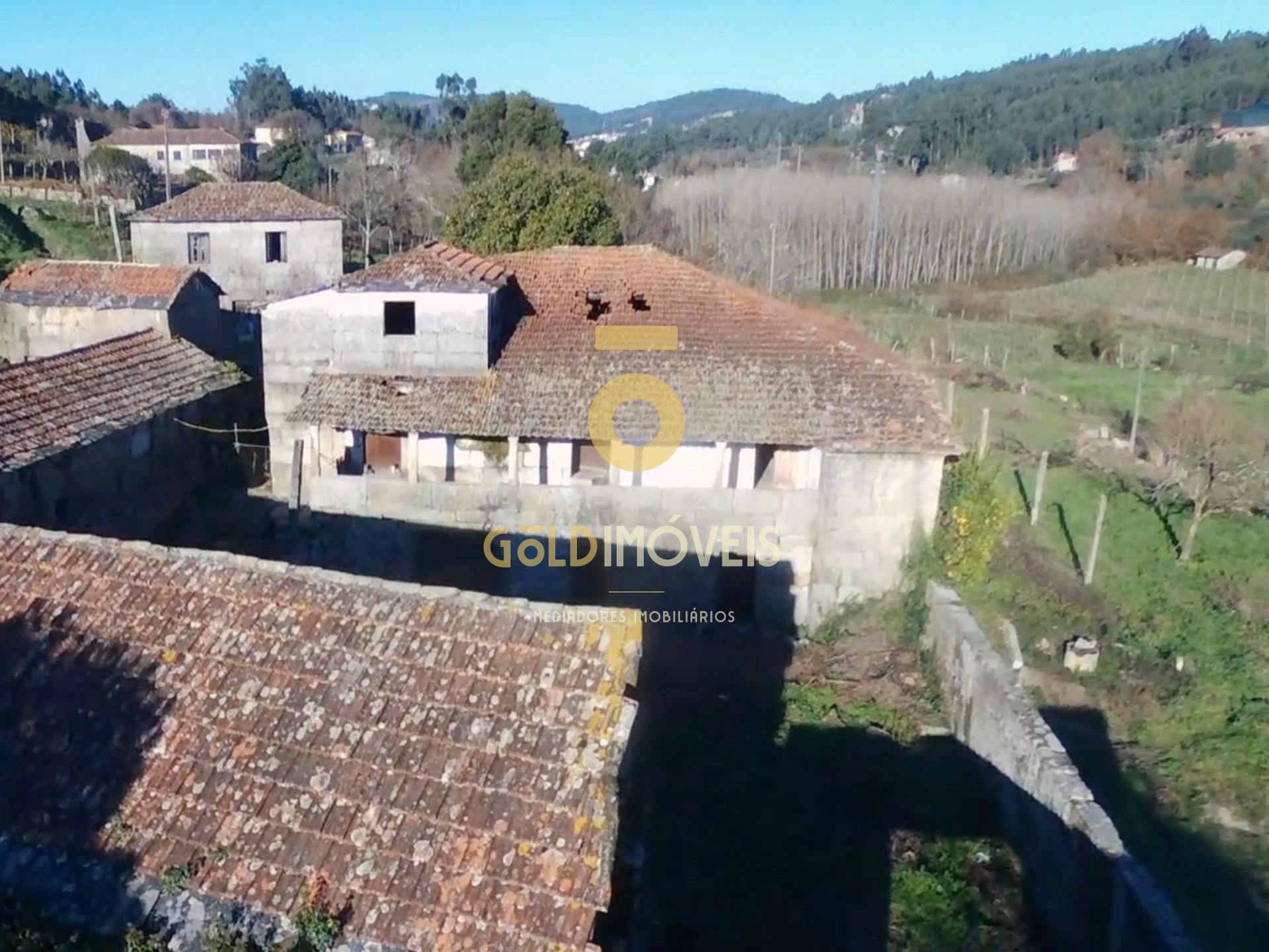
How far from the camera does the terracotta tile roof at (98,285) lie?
1895 cm

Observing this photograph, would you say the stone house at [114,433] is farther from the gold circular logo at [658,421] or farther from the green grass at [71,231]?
the green grass at [71,231]

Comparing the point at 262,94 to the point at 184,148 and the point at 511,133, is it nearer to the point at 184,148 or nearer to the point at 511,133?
the point at 184,148

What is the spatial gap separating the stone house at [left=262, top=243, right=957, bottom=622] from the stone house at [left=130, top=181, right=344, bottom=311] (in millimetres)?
15056

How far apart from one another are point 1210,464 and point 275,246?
26055 mm

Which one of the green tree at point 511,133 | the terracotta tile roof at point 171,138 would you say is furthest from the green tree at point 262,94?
the green tree at point 511,133

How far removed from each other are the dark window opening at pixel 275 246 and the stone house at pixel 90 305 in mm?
10061

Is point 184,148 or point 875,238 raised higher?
point 184,148

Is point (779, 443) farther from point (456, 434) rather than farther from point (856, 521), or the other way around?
point (456, 434)

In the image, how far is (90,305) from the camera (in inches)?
755

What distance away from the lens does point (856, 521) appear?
14.3 metres

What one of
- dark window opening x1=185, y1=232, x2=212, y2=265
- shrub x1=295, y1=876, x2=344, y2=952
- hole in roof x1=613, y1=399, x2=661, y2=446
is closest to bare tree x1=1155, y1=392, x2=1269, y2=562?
hole in roof x1=613, y1=399, x2=661, y2=446

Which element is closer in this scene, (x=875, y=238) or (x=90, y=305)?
(x=90, y=305)

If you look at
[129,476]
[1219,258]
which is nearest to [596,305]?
[129,476]

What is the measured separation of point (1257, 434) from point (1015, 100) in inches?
3900
